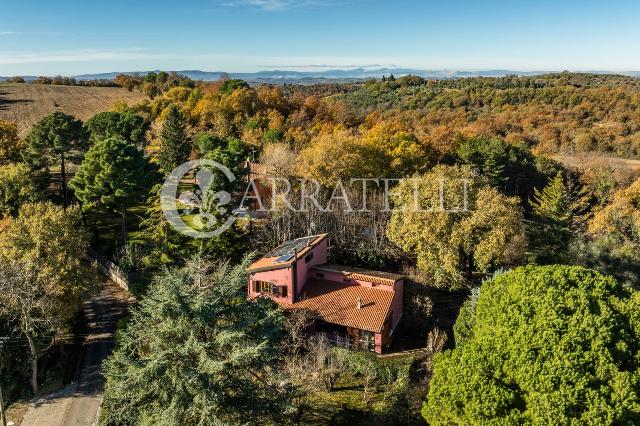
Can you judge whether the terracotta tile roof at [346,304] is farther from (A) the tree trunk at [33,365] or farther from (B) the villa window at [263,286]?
(A) the tree trunk at [33,365]

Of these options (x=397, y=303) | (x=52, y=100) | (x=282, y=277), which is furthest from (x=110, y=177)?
(x=52, y=100)

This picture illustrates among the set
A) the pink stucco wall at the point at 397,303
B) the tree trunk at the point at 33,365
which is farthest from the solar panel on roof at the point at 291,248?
the tree trunk at the point at 33,365

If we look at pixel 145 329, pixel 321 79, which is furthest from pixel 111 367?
pixel 321 79

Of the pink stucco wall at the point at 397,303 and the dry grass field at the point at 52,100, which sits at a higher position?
the dry grass field at the point at 52,100

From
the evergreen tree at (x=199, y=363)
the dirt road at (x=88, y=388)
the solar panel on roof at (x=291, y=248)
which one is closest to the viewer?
the evergreen tree at (x=199, y=363)

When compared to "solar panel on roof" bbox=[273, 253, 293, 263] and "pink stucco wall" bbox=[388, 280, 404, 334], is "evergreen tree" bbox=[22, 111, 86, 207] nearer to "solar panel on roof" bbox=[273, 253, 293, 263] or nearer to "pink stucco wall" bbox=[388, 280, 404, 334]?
"solar panel on roof" bbox=[273, 253, 293, 263]

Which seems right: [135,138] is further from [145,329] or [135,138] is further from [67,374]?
[145,329]
